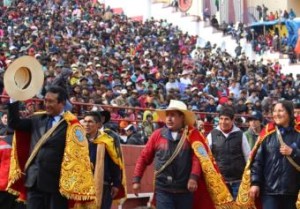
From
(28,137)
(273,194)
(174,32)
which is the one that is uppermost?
(174,32)

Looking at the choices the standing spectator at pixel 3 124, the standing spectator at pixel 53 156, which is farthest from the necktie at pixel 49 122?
the standing spectator at pixel 3 124

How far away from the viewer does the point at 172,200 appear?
10.2 m

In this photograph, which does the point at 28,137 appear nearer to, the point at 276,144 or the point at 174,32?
the point at 276,144

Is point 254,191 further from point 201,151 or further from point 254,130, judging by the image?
point 254,130

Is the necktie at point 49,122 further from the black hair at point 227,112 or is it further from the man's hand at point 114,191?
the black hair at point 227,112

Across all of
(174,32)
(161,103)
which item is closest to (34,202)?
(161,103)

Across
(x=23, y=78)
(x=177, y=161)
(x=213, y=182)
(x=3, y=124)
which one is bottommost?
(x=213, y=182)

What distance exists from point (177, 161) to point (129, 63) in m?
18.3

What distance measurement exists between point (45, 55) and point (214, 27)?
19.4 metres

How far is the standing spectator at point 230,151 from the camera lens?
1197cm

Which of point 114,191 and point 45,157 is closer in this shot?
point 45,157

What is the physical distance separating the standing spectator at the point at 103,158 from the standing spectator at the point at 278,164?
192 cm

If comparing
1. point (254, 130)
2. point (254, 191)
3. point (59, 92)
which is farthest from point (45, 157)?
point (254, 130)

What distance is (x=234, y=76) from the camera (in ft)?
111
